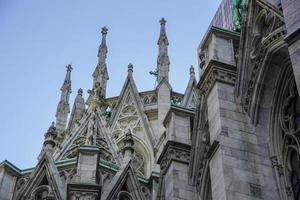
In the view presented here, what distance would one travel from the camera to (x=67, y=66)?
108 feet

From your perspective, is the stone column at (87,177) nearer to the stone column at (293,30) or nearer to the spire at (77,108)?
the stone column at (293,30)

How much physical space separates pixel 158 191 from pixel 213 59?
3794mm

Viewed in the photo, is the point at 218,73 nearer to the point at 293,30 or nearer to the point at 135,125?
the point at 293,30

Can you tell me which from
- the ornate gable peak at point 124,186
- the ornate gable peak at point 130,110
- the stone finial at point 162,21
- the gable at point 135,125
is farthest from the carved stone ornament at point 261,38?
the stone finial at point 162,21

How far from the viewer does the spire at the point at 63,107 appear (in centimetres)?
2799

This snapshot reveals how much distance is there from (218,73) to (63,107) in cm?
1760

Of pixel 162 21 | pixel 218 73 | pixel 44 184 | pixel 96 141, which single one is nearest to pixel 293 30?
pixel 218 73

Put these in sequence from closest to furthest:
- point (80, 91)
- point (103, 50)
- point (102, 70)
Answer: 1. point (102, 70)
2. point (80, 91)
3. point (103, 50)

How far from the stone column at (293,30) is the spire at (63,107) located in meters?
18.7

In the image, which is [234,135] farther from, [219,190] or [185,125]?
[185,125]

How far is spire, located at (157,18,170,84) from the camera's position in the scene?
91.2 feet

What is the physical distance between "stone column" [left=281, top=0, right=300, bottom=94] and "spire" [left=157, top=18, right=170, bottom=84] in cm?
1813

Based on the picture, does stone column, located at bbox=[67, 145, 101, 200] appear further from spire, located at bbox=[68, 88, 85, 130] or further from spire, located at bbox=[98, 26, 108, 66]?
spire, located at bbox=[98, 26, 108, 66]

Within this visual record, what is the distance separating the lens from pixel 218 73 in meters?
12.5
